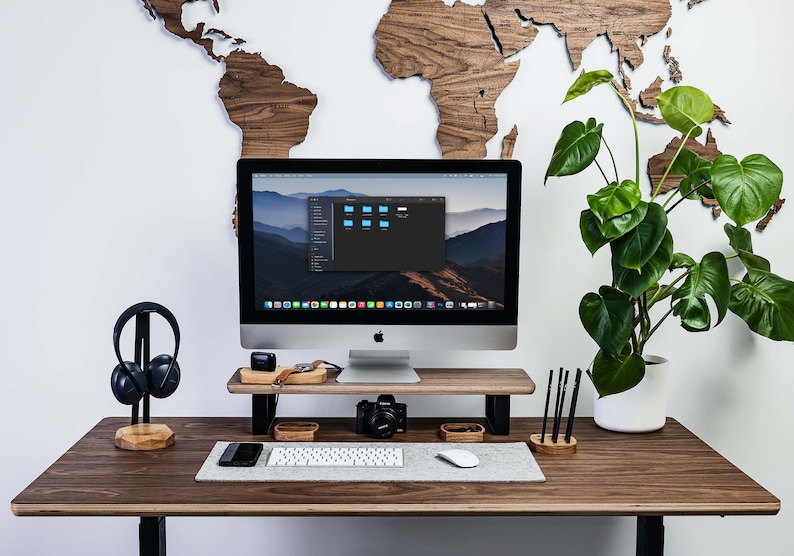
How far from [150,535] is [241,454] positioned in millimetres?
235

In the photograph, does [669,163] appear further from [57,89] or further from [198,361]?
[57,89]

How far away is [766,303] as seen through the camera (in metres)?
1.79

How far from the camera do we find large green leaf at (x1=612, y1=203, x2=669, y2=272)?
1.61 metres

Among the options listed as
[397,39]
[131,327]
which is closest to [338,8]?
[397,39]

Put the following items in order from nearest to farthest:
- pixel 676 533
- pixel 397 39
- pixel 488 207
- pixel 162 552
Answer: pixel 162 552, pixel 488 207, pixel 397 39, pixel 676 533

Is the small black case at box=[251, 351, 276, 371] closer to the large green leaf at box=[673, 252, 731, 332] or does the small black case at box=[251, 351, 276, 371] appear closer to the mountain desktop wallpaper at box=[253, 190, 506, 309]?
the mountain desktop wallpaper at box=[253, 190, 506, 309]

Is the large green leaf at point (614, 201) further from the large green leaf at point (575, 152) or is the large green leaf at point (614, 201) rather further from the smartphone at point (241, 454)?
the smartphone at point (241, 454)

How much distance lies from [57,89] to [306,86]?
68 centimetres

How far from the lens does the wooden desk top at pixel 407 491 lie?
4.46ft

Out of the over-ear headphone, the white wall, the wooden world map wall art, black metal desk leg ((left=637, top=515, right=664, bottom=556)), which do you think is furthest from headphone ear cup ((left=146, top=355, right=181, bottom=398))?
black metal desk leg ((left=637, top=515, right=664, bottom=556))

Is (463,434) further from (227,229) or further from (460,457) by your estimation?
(227,229)

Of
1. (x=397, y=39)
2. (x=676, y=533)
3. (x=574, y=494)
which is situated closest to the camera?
(x=574, y=494)

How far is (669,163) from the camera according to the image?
206 cm

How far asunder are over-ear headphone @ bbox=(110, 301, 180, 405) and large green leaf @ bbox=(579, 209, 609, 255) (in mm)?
982
